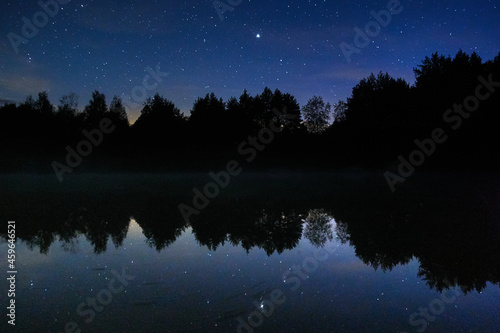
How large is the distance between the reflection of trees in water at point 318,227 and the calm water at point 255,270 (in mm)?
42

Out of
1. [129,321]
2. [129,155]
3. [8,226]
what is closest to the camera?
[129,321]

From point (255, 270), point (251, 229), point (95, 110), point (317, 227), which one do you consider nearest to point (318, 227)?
point (317, 227)

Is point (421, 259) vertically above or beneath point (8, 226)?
beneath

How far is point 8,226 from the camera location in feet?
36.0

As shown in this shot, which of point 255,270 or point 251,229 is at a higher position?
point 251,229

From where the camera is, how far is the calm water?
15.9 ft

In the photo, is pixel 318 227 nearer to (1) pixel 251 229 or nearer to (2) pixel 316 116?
(1) pixel 251 229

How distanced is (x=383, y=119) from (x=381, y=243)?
159 feet

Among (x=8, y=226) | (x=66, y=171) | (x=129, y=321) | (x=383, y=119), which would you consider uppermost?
(x=383, y=119)

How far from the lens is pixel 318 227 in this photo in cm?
1138

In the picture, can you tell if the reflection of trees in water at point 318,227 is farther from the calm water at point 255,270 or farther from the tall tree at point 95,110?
the tall tree at point 95,110

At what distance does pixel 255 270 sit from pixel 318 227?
4859mm

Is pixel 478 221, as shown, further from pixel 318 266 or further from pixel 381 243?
pixel 318 266

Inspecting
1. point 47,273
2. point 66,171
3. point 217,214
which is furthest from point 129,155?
point 47,273
